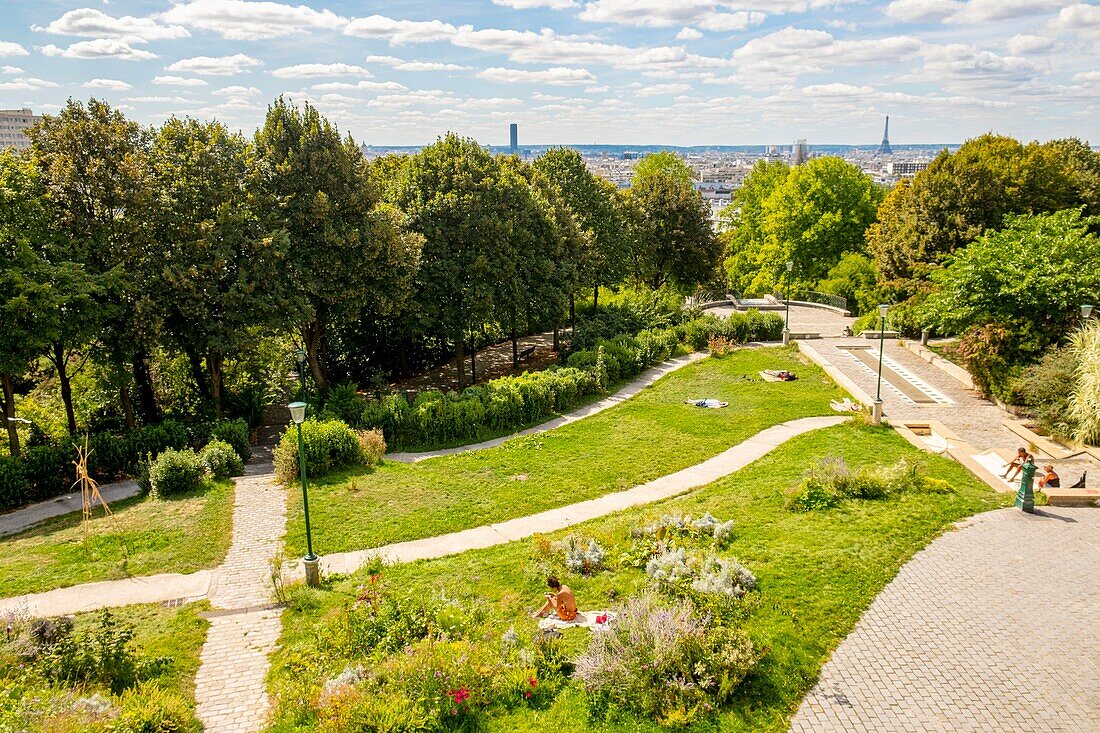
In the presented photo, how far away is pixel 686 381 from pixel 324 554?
16545 mm

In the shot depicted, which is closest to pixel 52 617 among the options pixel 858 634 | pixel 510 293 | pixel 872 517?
pixel 858 634

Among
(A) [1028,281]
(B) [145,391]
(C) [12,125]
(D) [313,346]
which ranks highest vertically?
(C) [12,125]

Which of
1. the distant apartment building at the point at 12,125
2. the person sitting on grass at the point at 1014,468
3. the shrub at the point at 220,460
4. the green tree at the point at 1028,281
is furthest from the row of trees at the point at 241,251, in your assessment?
the distant apartment building at the point at 12,125

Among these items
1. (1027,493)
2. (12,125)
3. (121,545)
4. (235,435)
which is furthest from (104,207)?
(12,125)

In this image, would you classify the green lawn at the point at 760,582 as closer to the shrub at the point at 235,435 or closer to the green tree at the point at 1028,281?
the green tree at the point at 1028,281

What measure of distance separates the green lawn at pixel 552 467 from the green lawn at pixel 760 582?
1857mm

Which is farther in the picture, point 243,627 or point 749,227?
point 749,227

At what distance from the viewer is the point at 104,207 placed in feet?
61.8

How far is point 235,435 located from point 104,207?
23.3 ft

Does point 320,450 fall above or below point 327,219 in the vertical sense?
below

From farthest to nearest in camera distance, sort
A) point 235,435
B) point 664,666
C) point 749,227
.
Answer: point 749,227 < point 235,435 < point 664,666

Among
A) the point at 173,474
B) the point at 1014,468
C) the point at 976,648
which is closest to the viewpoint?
the point at 976,648

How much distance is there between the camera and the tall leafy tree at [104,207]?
59.9 feet

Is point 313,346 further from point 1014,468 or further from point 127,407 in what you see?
point 1014,468
